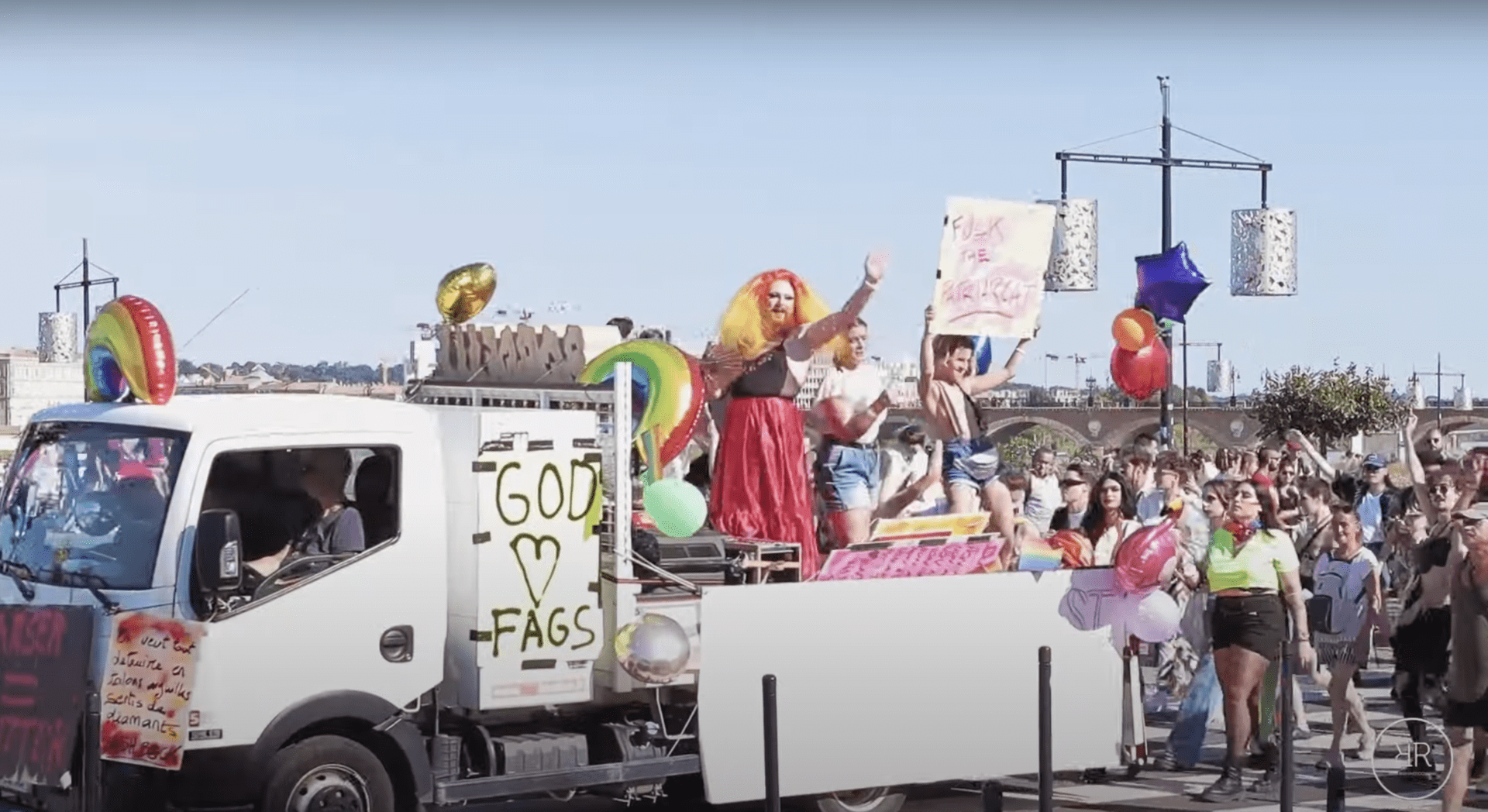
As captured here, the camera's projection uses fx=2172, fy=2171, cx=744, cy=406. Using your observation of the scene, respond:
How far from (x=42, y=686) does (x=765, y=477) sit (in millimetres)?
4205

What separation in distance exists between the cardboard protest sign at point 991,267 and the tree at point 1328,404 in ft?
170

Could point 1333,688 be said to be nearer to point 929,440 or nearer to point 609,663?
point 929,440

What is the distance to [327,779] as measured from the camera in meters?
8.97

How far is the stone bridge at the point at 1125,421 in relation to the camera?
8888 centimetres

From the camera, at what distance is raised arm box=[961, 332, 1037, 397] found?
40.1ft

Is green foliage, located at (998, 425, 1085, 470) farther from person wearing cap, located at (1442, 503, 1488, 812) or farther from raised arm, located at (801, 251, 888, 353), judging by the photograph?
person wearing cap, located at (1442, 503, 1488, 812)

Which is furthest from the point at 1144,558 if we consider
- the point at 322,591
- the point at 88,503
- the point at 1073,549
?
the point at 88,503

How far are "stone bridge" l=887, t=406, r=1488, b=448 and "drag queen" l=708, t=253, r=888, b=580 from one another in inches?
2955

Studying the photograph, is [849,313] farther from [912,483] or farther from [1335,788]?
[1335,788]

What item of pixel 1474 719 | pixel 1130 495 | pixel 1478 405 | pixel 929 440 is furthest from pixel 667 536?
pixel 1478 405

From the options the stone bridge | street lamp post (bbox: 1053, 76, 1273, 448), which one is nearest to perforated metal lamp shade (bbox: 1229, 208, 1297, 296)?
street lamp post (bbox: 1053, 76, 1273, 448)

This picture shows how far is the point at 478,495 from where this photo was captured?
30.7 ft

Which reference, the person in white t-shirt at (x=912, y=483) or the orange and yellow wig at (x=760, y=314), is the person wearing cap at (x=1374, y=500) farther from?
the orange and yellow wig at (x=760, y=314)

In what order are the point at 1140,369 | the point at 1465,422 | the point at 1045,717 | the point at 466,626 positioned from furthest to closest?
the point at 1465,422
the point at 1140,369
the point at 1045,717
the point at 466,626
